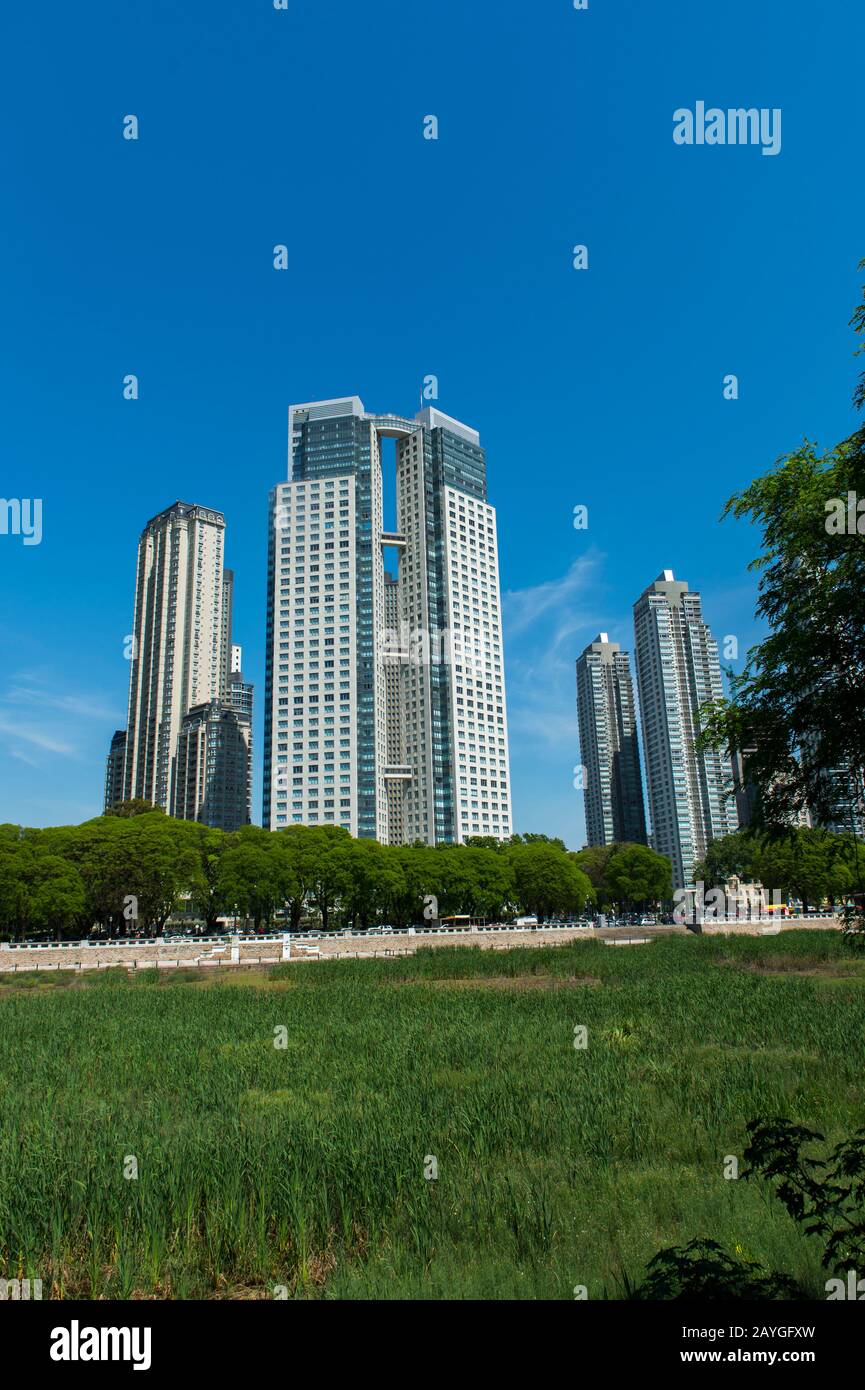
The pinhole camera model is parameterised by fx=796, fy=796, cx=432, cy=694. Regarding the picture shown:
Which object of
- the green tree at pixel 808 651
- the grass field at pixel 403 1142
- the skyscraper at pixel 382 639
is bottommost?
the grass field at pixel 403 1142

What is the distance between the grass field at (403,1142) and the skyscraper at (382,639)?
123997 millimetres

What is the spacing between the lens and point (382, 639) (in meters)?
173

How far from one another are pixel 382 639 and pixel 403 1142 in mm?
159172

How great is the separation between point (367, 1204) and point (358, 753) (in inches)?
5685

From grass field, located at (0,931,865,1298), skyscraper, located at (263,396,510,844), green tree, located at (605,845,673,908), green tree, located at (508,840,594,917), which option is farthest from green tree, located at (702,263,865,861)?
skyscraper, located at (263,396,510,844)

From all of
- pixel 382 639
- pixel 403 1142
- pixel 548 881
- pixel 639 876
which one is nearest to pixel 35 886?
pixel 548 881

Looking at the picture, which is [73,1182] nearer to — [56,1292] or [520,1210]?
[56,1292]

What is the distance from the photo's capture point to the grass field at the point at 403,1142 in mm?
11281

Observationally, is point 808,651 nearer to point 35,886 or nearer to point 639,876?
point 35,886

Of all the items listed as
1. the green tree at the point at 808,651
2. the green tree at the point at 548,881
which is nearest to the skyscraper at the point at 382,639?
the green tree at the point at 548,881

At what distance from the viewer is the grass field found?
11.3 m

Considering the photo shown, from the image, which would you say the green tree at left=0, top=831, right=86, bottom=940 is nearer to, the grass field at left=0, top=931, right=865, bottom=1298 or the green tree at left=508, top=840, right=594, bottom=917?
the grass field at left=0, top=931, right=865, bottom=1298

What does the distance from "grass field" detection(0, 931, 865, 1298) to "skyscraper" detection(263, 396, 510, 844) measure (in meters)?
124

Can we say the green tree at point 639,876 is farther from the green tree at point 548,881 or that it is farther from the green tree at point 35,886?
the green tree at point 35,886
